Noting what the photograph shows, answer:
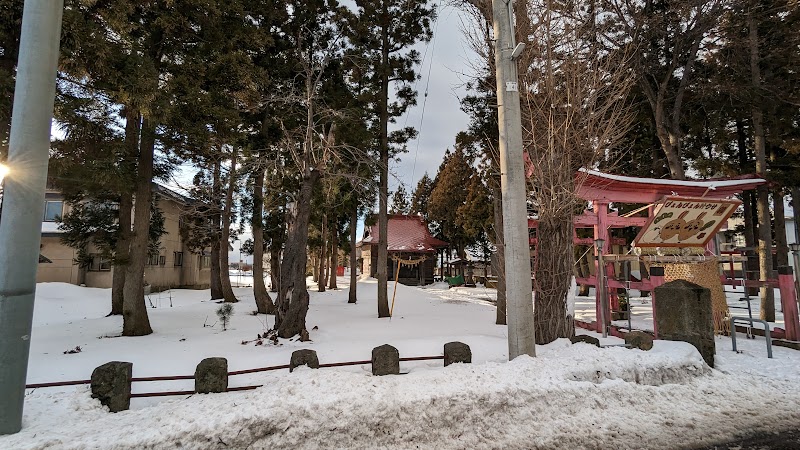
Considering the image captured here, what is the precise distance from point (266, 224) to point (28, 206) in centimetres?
1182

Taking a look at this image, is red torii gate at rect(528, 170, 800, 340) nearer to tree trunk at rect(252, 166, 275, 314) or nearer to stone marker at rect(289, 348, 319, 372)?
stone marker at rect(289, 348, 319, 372)

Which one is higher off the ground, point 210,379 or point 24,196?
point 24,196

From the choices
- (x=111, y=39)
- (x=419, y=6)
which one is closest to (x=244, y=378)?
(x=111, y=39)

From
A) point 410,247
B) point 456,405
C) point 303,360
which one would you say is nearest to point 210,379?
point 303,360

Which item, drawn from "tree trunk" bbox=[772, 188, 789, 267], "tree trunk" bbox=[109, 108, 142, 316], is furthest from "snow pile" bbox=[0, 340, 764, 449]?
"tree trunk" bbox=[772, 188, 789, 267]

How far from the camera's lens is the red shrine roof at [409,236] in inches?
1191

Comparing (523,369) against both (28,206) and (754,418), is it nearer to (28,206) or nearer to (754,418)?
(754,418)

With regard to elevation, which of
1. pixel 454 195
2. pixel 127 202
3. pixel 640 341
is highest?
pixel 454 195

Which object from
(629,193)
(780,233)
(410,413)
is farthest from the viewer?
(780,233)

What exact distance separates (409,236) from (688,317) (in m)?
26.3

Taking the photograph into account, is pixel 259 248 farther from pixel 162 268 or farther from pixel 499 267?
pixel 162 268

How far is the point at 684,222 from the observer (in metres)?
8.03

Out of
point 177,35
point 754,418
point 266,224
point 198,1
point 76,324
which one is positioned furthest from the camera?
point 266,224

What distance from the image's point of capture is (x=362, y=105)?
13.2 meters
